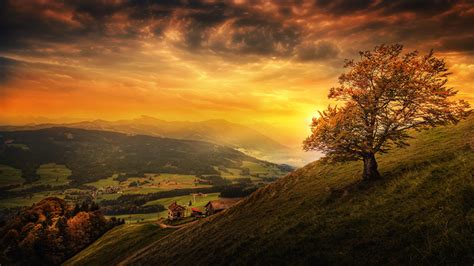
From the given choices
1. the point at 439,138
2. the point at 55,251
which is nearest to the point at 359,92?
the point at 439,138

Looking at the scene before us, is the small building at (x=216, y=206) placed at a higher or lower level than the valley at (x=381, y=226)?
lower

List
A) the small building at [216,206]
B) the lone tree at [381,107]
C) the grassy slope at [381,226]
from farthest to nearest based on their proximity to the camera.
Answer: the small building at [216,206], the lone tree at [381,107], the grassy slope at [381,226]

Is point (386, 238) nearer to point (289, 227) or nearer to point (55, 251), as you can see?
point (289, 227)

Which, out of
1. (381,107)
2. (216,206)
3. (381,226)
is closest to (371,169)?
(381,107)

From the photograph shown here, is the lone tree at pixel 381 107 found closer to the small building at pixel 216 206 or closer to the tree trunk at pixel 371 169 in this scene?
the tree trunk at pixel 371 169

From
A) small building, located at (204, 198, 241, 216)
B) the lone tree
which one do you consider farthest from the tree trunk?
small building, located at (204, 198, 241, 216)

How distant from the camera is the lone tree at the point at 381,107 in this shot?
23423 millimetres

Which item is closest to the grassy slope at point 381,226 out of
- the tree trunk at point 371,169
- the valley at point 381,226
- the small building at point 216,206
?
the valley at point 381,226

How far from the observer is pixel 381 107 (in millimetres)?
25562

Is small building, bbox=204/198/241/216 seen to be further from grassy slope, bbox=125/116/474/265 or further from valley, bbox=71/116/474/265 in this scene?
valley, bbox=71/116/474/265

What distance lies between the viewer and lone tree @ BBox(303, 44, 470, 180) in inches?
922

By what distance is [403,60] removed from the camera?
25172 mm

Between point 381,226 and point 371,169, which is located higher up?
point 371,169

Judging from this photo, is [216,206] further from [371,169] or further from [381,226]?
[381,226]
